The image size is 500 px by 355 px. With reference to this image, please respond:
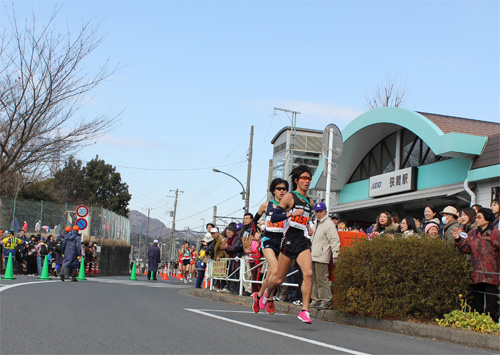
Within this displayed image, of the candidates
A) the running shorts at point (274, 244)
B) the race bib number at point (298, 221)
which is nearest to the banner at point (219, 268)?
the running shorts at point (274, 244)

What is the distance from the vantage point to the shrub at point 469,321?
7824 mm

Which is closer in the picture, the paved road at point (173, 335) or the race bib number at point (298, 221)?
the paved road at point (173, 335)

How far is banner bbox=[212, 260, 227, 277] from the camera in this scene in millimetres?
15615

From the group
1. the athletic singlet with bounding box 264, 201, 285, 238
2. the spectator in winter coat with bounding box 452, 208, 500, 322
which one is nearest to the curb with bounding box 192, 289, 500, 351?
the spectator in winter coat with bounding box 452, 208, 500, 322

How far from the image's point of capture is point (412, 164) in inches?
889

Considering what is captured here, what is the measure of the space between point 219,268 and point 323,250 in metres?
6.16

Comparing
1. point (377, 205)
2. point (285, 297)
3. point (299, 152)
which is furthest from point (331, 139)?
Result: point (299, 152)

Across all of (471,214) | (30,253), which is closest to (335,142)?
(471,214)

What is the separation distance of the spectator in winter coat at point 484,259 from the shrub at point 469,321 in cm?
23

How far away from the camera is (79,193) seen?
67.8m

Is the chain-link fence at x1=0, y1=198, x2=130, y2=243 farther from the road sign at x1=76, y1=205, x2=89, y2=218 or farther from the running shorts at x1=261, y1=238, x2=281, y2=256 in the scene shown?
the running shorts at x1=261, y1=238, x2=281, y2=256

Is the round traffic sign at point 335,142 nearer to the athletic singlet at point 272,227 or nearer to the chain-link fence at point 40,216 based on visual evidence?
the athletic singlet at point 272,227

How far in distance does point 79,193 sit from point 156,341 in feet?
210

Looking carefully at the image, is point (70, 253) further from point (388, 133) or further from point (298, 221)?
point (298, 221)
